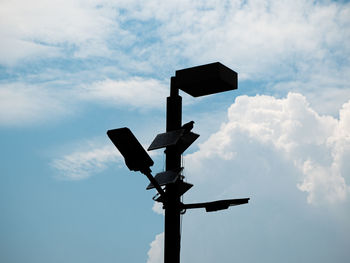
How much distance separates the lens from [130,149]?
7.98 metres

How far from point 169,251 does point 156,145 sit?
169 cm

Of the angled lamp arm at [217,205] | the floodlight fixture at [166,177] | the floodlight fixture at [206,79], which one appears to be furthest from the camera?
the floodlight fixture at [206,79]

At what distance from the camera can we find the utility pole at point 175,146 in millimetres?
7977

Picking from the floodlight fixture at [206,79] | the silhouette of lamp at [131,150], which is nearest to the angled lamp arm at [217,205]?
the silhouette of lamp at [131,150]

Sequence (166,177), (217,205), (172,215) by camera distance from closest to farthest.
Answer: (166,177) < (172,215) < (217,205)

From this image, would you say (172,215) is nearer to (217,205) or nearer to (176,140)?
(217,205)

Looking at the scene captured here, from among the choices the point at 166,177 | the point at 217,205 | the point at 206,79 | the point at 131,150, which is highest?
the point at 206,79

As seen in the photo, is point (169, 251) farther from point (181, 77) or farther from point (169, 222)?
point (181, 77)

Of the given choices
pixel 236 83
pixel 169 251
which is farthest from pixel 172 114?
pixel 169 251

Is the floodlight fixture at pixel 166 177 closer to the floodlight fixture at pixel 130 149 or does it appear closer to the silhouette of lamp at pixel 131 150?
the silhouette of lamp at pixel 131 150

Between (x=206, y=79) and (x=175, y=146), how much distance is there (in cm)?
126

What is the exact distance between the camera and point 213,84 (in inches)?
357

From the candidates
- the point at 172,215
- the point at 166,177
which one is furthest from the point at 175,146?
the point at 172,215

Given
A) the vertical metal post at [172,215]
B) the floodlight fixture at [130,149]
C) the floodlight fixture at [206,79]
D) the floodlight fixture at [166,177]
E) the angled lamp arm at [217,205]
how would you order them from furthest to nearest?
the floodlight fixture at [206,79] < the angled lamp arm at [217,205] < the vertical metal post at [172,215] < the floodlight fixture at [166,177] < the floodlight fixture at [130,149]
